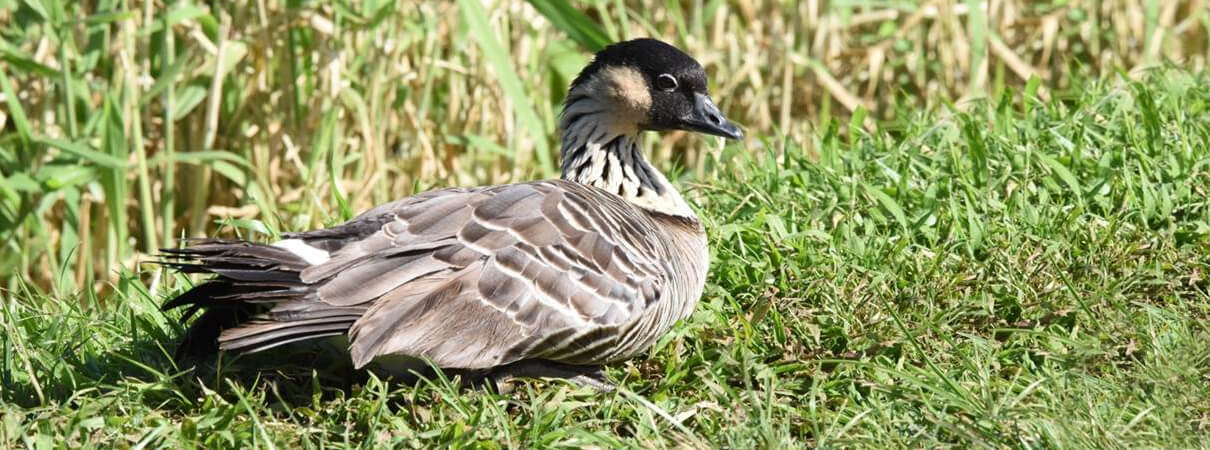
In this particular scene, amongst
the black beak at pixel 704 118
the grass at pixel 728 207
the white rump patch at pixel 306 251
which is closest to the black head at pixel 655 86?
the black beak at pixel 704 118

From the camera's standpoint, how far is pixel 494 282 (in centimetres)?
440

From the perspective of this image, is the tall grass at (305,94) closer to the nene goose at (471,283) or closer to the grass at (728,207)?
Answer: the grass at (728,207)

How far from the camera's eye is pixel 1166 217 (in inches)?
214

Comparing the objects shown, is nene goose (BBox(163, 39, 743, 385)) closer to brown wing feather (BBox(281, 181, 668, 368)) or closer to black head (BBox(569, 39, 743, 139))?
brown wing feather (BBox(281, 181, 668, 368))

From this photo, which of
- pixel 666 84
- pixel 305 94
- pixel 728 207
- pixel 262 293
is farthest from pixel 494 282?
pixel 305 94

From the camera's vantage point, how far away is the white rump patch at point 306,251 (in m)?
4.36

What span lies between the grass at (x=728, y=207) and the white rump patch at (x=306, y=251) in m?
0.40

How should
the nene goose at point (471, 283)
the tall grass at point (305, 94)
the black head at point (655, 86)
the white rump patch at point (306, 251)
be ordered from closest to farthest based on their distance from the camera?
the nene goose at point (471, 283), the white rump patch at point (306, 251), the black head at point (655, 86), the tall grass at point (305, 94)

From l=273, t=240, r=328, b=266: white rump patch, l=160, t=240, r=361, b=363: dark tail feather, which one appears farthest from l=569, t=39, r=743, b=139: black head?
l=160, t=240, r=361, b=363: dark tail feather

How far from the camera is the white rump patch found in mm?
4363

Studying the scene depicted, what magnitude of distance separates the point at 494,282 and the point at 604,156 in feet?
4.49

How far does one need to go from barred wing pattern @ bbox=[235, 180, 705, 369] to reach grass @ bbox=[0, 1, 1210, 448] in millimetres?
177

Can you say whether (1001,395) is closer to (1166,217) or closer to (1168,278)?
(1168,278)

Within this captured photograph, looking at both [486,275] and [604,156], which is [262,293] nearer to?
[486,275]
